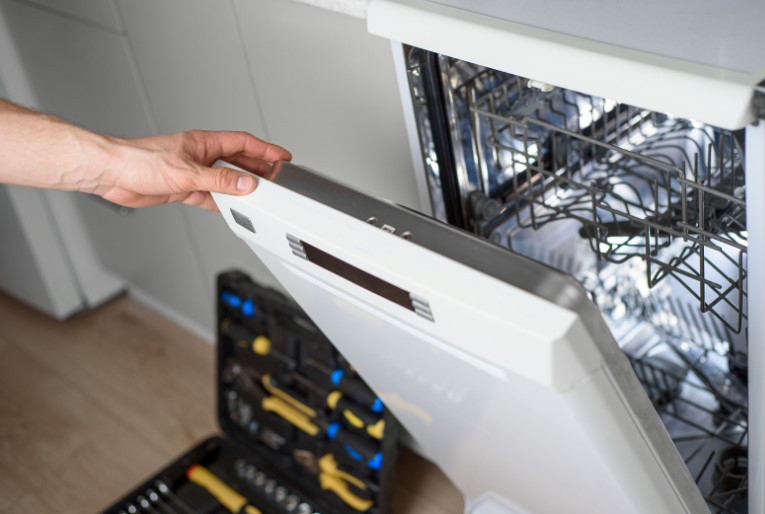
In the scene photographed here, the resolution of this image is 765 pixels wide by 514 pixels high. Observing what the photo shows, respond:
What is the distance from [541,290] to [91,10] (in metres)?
1.21

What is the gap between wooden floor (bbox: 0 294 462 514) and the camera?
1.77m

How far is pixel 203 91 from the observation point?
4.99ft

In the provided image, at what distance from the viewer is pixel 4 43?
188 cm

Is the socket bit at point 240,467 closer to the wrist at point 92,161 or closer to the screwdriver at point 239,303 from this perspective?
the screwdriver at point 239,303

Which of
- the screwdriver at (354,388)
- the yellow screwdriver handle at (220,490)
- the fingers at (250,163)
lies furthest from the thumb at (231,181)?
the yellow screwdriver handle at (220,490)

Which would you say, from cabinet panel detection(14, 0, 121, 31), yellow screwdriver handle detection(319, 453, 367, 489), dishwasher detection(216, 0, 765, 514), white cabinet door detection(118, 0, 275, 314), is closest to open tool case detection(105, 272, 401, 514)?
yellow screwdriver handle detection(319, 453, 367, 489)

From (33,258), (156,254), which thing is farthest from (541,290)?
(33,258)

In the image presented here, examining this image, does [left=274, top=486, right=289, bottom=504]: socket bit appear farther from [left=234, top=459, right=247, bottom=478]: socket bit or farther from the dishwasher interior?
the dishwasher interior

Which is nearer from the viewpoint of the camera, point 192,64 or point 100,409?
point 192,64

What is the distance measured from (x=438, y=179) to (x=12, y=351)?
142 cm

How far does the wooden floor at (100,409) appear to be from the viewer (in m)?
1.77

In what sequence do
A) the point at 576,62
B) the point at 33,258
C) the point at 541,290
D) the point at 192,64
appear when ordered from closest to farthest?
the point at 541,290
the point at 576,62
the point at 192,64
the point at 33,258

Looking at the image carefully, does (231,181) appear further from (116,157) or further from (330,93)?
(330,93)

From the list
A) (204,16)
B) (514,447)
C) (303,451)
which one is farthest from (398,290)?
(303,451)
